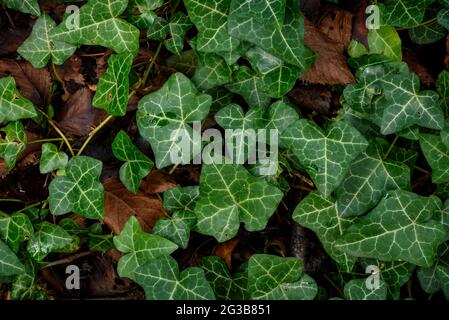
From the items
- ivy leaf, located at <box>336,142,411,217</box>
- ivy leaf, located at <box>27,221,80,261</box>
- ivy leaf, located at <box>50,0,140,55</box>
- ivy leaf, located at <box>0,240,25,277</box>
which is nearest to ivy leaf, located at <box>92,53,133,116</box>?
ivy leaf, located at <box>50,0,140,55</box>

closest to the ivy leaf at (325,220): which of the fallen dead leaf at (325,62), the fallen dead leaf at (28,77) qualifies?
the fallen dead leaf at (325,62)

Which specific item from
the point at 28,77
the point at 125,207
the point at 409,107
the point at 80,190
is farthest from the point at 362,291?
the point at 28,77

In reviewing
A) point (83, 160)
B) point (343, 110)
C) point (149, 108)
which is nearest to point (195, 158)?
point (149, 108)

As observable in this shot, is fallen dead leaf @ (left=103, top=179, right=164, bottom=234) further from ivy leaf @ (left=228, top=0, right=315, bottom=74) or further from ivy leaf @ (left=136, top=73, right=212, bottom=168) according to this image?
ivy leaf @ (left=228, top=0, right=315, bottom=74)

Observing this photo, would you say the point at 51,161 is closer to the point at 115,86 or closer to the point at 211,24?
the point at 115,86
